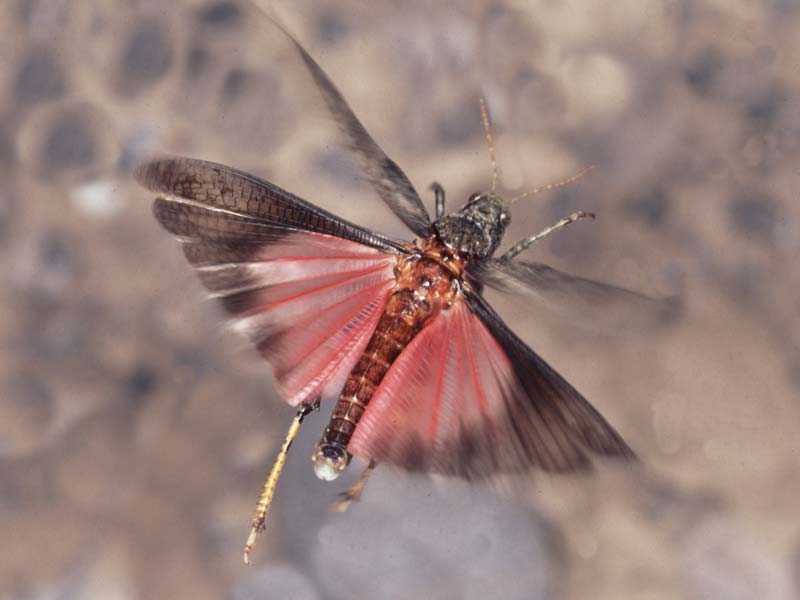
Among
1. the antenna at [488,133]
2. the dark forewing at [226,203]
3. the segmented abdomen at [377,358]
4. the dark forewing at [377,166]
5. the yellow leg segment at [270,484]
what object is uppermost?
the antenna at [488,133]

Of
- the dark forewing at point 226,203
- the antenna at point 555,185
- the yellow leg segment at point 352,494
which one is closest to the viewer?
the dark forewing at point 226,203

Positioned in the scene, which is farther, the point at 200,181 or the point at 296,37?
the point at 296,37

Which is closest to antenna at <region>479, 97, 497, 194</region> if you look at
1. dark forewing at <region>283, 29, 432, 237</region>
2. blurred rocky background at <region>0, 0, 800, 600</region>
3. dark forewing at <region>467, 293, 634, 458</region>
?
blurred rocky background at <region>0, 0, 800, 600</region>

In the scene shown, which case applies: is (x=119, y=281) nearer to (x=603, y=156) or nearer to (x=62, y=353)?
(x=62, y=353)

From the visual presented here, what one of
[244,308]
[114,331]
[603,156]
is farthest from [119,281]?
[603,156]

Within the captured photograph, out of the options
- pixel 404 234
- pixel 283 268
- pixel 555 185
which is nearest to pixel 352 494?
pixel 283 268

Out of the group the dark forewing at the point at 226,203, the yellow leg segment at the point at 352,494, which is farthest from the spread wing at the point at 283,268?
the yellow leg segment at the point at 352,494

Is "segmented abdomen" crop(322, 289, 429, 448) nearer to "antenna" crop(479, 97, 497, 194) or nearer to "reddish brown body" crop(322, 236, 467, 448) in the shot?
"reddish brown body" crop(322, 236, 467, 448)

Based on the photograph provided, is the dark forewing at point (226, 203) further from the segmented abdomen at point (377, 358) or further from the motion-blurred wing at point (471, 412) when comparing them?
the motion-blurred wing at point (471, 412)

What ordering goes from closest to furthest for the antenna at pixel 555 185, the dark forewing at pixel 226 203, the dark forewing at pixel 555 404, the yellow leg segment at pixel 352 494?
1. the dark forewing at pixel 555 404
2. the dark forewing at pixel 226 203
3. the yellow leg segment at pixel 352 494
4. the antenna at pixel 555 185
